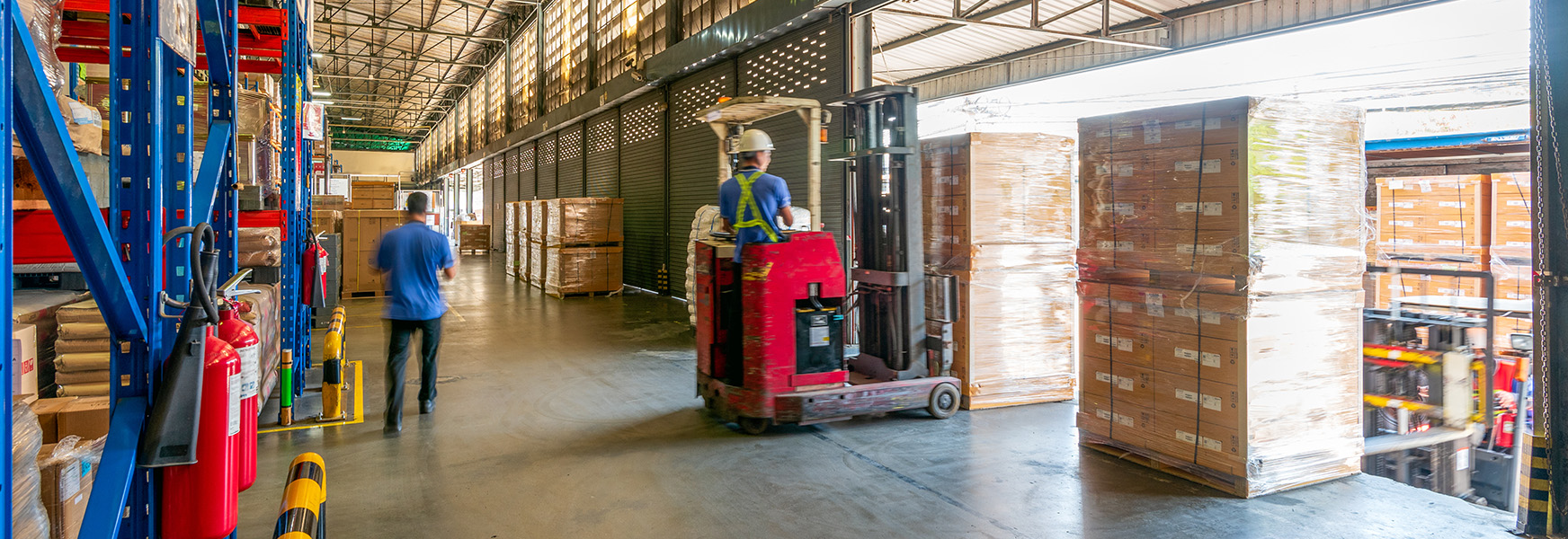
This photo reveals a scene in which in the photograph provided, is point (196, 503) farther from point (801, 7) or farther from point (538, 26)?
point (538, 26)

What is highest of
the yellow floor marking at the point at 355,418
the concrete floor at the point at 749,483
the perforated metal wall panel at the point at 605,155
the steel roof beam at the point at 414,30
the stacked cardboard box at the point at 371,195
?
the steel roof beam at the point at 414,30

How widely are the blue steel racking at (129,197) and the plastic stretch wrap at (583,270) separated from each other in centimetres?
1144

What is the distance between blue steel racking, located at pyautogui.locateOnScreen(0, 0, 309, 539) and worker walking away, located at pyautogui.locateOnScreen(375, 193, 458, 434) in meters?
2.54

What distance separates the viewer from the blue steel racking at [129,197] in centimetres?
178

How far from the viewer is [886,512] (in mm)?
4059

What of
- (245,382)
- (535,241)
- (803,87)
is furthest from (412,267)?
(535,241)

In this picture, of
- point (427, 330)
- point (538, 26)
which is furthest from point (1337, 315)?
point (538, 26)

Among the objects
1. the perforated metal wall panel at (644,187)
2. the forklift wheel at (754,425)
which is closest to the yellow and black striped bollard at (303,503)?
the forklift wheel at (754,425)

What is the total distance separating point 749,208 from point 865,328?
1.44 m

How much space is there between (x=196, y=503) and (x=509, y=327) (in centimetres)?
844

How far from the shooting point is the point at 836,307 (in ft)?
→ 19.0

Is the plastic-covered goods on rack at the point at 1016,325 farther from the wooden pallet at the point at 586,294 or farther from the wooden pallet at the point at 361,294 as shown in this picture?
the wooden pallet at the point at 361,294

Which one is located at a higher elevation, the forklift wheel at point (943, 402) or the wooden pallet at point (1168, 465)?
the forklift wheel at point (943, 402)

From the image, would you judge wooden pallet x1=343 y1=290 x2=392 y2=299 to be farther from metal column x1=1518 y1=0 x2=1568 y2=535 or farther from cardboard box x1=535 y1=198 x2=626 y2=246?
metal column x1=1518 y1=0 x2=1568 y2=535
